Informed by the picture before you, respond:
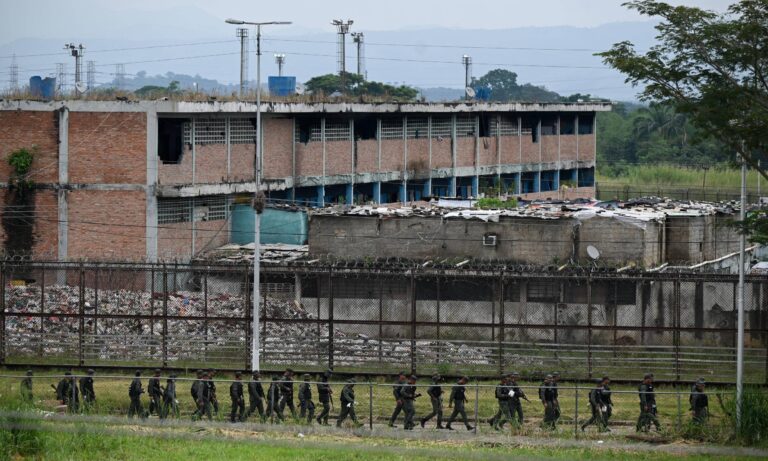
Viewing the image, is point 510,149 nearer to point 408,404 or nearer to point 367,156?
point 367,156

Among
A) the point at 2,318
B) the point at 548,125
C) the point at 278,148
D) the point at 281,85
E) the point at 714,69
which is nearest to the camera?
the point at 714,69

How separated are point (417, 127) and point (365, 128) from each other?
3.10 metres

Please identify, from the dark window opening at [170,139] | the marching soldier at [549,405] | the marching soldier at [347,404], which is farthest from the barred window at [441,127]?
the marching soldier at [549,405]

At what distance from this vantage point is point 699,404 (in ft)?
81.7

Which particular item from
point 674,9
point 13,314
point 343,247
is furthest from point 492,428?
point 343,247

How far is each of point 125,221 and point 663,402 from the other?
20.5 meters

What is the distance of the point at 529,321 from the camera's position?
33500 mm

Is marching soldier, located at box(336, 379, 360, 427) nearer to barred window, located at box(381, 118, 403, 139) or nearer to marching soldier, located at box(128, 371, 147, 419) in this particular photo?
marching soldier, located at box(128, 371, 147, 419)

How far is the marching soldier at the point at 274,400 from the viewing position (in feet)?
84.4

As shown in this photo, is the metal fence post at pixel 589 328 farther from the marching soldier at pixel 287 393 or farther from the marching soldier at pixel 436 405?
the marching soldier at pixel 287 393

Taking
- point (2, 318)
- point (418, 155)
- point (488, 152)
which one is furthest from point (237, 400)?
point (488, 152)

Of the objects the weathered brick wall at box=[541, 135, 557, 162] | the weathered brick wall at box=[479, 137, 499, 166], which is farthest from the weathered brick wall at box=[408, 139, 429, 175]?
the weathered brick wall at box=[541, 135, 557, 162]

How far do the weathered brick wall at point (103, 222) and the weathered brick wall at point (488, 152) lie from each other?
73.2 feet

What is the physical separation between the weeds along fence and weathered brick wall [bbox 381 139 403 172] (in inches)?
760
